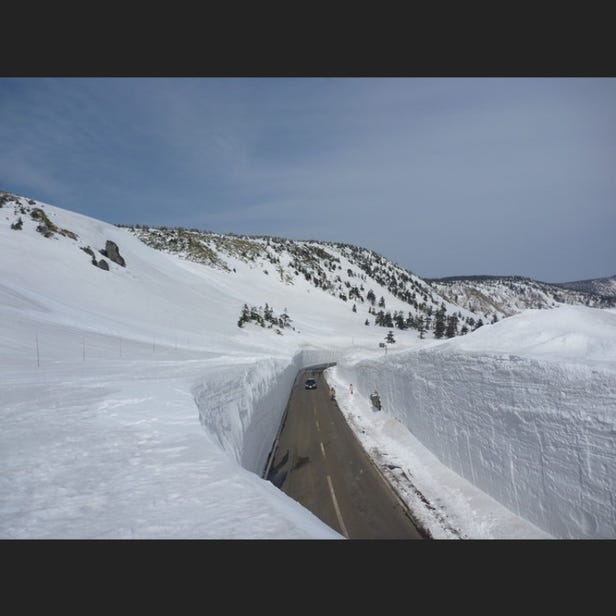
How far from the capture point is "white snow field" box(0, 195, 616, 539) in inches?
151

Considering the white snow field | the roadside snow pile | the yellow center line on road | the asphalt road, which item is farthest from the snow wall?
the roadside snow pile

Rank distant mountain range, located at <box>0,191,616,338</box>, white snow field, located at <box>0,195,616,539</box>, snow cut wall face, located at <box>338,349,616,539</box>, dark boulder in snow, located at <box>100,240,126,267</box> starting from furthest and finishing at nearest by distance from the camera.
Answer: dark boulder in snow, located at <box>100,240,126,267</box>, distant mountain range, located at <box>0,191,616,338</box>, snow cut wall face, located at <box>338,349,616,539</box>, white snow field, located at <box>0,195,616,539</box>

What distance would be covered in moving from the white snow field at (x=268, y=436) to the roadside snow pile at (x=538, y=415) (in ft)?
0.13

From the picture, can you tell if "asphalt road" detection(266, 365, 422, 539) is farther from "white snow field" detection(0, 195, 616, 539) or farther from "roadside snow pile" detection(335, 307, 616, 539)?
"roadside snow pile" detection(335, 307, 616, 539)

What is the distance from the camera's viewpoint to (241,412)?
12281 millimetres

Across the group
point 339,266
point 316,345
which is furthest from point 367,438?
point 339,266

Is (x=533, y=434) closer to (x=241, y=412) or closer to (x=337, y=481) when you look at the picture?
(x=337, y=481)

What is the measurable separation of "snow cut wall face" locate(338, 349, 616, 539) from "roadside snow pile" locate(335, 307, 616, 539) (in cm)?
2

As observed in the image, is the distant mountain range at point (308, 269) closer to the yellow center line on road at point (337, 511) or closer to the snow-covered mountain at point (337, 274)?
the snow-covered mountain at point (337, 274)

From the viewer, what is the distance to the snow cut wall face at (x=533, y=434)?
7.25 metres

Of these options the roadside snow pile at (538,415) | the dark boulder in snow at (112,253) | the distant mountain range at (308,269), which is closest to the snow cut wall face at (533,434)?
the roadside snow pile at (538,415)

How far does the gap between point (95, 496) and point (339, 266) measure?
16658cm

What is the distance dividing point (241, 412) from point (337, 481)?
4399 mm

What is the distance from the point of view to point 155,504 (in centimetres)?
386
